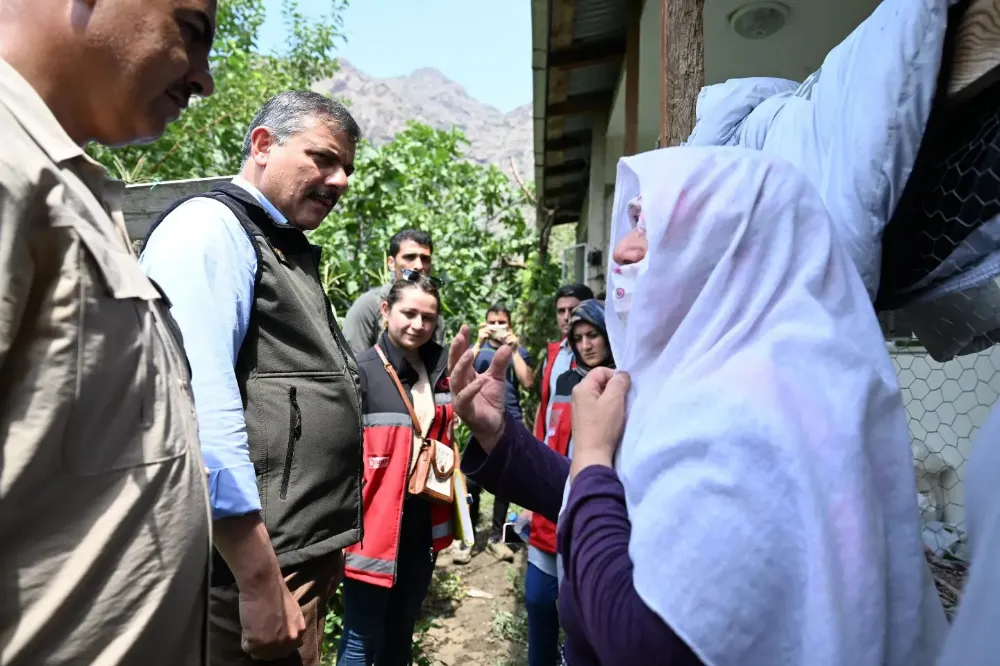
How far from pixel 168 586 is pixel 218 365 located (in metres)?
0.69

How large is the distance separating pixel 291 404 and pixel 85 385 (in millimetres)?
889

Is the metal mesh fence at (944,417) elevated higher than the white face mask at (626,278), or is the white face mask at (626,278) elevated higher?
the white face mask at (626,278)

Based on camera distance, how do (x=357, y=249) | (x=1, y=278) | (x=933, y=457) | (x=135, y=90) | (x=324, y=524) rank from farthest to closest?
(x=357, y=249), (x=933, y=457), (x=324, y=524), (x=135, y=90), (x=1, y=278)

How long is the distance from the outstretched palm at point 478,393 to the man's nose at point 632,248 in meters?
0.37

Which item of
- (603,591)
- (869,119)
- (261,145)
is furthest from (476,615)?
(869,119)

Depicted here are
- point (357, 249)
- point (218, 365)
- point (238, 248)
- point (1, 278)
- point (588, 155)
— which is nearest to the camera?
point (1, 278)

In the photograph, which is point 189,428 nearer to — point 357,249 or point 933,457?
point 933,457

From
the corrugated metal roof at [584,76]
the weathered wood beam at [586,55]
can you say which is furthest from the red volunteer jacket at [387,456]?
the weathered wood beam at [586,55]

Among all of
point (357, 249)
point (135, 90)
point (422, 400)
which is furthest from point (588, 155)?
point (135, 90)

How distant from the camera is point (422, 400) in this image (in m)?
2.92

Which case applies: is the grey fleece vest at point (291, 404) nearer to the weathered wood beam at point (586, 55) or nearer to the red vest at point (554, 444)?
the red vest at point (554, 444)

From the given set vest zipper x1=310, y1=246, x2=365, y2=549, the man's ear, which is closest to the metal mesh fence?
vest zipper x1=310, y1=246, x2=365, y2=549

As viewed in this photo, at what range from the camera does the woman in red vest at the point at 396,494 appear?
8.49 ft

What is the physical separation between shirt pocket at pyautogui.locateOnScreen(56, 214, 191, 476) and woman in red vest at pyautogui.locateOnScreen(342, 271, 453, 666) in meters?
1.76
